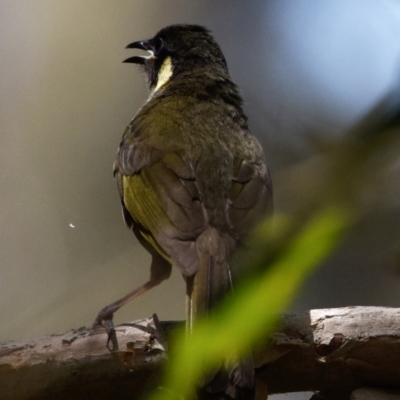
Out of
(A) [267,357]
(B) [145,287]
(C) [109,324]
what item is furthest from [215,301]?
(B) [145,287]

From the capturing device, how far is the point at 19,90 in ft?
12.8

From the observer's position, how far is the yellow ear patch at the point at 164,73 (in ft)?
12.0

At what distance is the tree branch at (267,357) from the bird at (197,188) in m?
0.14

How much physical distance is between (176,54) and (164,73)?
12 centimetres

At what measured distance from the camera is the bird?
6.69 ft

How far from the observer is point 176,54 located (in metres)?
3.66

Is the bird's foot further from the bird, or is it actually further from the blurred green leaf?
the blurred green leaf

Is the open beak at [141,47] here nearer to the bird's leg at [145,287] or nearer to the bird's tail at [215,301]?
the bird's leg at [145,287]

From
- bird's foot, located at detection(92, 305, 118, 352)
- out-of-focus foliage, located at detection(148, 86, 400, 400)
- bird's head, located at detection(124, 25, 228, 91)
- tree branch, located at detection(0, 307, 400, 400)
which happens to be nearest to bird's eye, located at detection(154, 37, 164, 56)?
bird's head, located at detection(124, 25, 228, 91)

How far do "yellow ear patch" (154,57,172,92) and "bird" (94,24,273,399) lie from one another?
0.21 m

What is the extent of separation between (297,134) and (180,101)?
1.84 m

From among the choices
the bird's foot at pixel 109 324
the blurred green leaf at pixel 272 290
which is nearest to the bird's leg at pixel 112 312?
the bird's foot at pixel 109 324

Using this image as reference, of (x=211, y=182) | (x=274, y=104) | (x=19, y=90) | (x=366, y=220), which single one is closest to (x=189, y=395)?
(x=366, y=220)

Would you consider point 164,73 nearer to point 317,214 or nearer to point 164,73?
point 164,73
